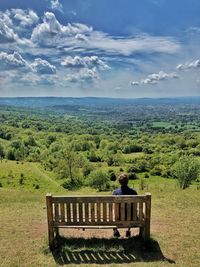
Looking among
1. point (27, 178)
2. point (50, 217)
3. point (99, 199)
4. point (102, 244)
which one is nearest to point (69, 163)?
point (27, 178)

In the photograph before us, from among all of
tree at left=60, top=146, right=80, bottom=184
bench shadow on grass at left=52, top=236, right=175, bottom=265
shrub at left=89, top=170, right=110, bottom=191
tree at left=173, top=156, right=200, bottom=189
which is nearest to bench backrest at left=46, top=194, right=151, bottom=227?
bench shadow on grass at left=52, top=236, right=175, bottom=265

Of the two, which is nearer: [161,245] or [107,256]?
[107,256]

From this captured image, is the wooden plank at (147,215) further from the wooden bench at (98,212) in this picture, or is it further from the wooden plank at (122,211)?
the wooden plank at (122,211)

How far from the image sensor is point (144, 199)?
8047 mm

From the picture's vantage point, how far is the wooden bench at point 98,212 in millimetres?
8062

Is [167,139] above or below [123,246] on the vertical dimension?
below

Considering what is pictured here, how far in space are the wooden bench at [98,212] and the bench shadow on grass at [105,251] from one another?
362 mm

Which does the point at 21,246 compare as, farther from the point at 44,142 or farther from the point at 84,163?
the point at 44,142

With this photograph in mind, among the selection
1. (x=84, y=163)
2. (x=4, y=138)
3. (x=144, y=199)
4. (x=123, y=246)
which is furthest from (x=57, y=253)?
(x=4, y=138)

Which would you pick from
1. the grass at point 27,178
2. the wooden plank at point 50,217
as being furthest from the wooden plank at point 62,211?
the grass at point 27,178

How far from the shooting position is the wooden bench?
8.06 m

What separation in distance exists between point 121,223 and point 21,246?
3059 mm

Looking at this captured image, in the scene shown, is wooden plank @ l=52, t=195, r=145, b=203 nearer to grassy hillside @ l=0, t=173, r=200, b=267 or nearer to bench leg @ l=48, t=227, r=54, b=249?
bench leg @ l=48, t=227, r=54, b=249

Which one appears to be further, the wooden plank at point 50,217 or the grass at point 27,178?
the grass at point 27,178
